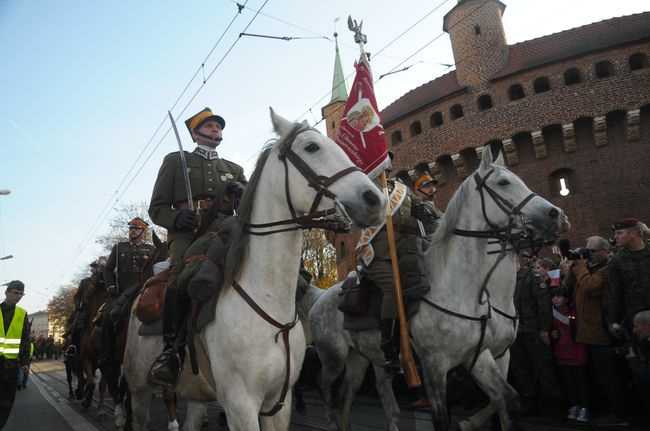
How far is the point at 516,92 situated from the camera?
24.8 metres

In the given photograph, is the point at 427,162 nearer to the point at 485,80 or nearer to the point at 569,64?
the point at 485,80

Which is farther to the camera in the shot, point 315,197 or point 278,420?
point 278,420

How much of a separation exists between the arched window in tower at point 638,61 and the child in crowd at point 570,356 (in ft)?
67.9

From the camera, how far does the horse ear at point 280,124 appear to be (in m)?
3.24

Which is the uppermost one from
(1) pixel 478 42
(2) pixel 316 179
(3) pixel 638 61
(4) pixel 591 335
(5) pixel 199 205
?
(1) pixel 478 42

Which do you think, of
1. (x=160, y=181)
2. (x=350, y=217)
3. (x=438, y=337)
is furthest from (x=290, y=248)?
(x=438, y=337)

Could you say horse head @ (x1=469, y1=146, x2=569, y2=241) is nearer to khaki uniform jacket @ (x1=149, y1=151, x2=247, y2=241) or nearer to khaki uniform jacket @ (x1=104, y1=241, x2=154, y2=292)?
khaki uniform jacket @ (x1=149, y1=151, x2=247, y2=241)

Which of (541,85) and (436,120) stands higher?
(541,85)

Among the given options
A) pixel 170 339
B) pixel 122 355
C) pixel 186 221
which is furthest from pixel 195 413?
pixel 122 355

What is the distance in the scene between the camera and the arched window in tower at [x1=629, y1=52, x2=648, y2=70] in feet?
72.3

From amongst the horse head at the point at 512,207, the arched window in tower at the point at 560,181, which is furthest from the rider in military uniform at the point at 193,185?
the arched window in tower at the point at 560,181

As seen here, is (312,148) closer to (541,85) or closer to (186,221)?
(186,221)

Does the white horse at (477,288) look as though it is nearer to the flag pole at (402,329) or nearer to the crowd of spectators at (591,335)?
the flag pole at (402,329)

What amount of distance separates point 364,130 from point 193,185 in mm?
2474
